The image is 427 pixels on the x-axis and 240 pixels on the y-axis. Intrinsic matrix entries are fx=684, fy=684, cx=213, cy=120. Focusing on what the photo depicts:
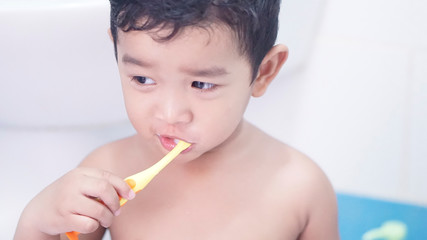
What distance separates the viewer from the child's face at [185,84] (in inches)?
23.8

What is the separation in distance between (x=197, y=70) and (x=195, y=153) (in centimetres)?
11

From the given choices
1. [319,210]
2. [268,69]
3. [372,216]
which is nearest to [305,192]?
[319,210]

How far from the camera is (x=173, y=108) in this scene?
2.02 feet

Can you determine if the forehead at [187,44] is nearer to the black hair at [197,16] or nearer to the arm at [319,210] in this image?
the black hair at [197,16]

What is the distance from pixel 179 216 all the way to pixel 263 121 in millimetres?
478

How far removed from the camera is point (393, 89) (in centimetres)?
123

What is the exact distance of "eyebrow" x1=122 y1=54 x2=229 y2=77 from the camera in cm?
61

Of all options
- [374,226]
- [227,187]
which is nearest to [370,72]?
[374,226]

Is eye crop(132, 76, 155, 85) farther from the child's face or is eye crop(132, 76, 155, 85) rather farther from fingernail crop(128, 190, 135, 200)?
fingernail crop(128, 190, 135, 200)

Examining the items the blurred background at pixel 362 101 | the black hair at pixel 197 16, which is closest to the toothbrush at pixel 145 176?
the black hair at pixel 197 16

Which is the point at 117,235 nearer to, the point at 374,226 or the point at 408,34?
the point at 374,226

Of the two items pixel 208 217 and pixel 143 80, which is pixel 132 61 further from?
pixel 208 217

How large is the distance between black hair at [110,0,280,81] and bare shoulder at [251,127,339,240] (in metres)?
0.19

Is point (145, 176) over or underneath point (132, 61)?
underneath
